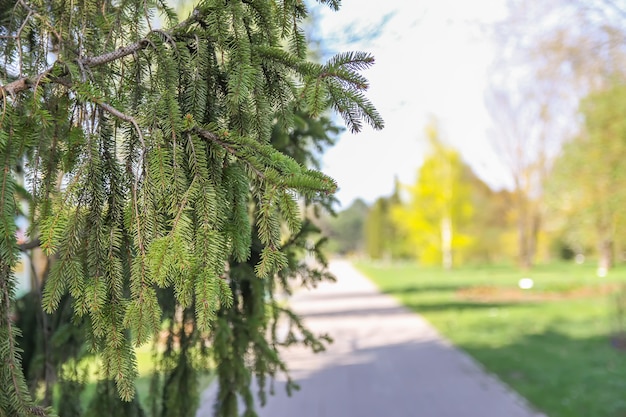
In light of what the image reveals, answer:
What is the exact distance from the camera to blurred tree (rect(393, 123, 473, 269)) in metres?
29.0

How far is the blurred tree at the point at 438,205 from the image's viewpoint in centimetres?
2897

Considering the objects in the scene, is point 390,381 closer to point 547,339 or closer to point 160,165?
point 547,339

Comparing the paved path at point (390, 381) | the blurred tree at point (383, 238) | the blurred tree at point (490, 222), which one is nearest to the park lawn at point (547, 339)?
the paved path at point (390, 381)

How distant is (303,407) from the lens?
661 cm

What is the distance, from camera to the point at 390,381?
7.66 m

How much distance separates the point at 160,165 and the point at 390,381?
6.80 metres

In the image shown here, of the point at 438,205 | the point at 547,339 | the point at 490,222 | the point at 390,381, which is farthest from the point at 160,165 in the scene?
the point at 490,222

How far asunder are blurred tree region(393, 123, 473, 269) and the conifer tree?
26.6 meters

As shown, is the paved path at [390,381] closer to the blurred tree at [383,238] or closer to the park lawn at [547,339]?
the park lawn at [547,339]

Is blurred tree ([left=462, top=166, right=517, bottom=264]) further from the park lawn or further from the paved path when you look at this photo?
the paved path

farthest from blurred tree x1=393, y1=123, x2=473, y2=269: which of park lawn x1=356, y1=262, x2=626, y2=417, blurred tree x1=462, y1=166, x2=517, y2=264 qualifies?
park lawn x1=356, y1=262, x2=626, y2=417

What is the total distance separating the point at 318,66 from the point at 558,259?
1944 inches

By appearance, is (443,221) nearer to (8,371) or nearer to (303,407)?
(303,407)

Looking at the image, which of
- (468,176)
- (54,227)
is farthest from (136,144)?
(468,176)
